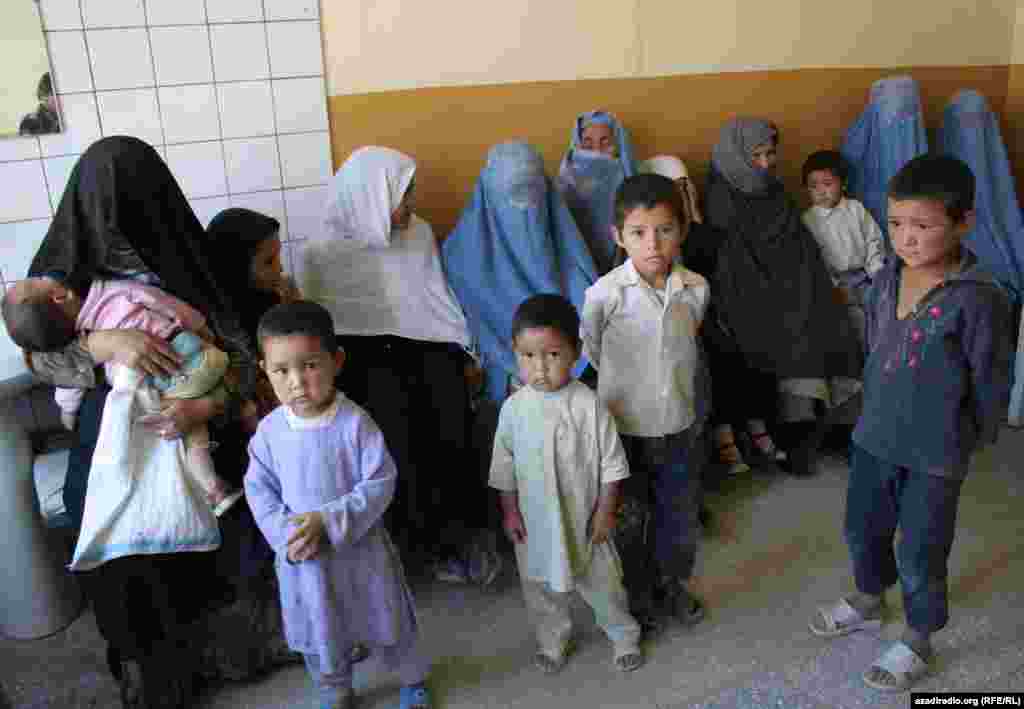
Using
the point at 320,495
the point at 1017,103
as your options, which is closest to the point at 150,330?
the point at 320,495

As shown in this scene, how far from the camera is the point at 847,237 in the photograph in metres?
3.80

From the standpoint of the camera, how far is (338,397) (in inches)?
82.0

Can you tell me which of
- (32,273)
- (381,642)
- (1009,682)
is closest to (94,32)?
(32,273)

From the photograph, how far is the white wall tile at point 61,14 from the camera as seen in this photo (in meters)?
2.88

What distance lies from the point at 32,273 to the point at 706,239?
2.60 m

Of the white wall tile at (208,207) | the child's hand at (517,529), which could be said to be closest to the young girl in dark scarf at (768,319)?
the child's hand at (517,529)

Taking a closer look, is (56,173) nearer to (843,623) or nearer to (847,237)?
(843,623)

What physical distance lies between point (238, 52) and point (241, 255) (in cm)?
94

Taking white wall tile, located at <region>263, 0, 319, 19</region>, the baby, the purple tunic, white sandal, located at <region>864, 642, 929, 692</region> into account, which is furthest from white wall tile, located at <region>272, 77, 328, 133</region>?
white sandal, located at <region>864, 642, 929, 692</region>

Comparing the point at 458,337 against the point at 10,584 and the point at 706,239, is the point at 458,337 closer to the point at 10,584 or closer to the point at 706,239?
the point at 706,239

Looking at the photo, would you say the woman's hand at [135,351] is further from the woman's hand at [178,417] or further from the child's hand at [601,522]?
the child's hand at [601,522]

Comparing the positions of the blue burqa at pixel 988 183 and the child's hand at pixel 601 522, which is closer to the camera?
the child's hand at pixel 601 522

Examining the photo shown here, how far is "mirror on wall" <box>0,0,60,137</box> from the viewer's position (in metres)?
2.85

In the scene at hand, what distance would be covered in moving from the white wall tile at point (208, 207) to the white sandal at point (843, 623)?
2.65 meters
